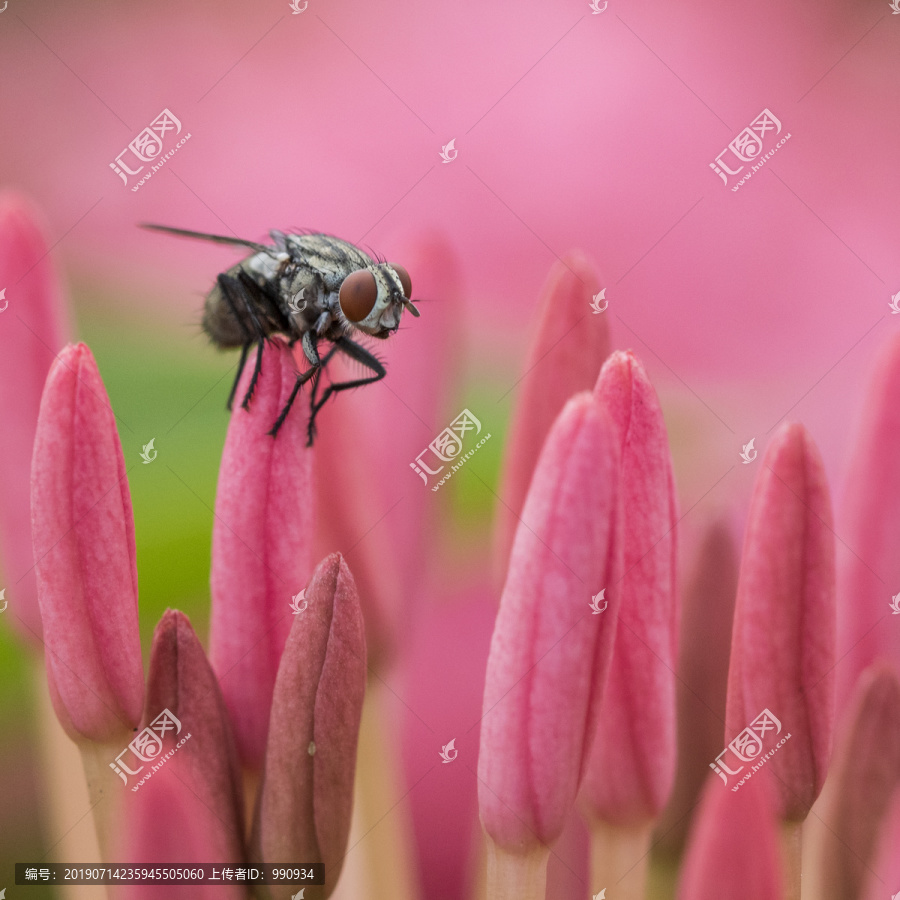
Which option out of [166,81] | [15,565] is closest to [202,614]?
[15,565]

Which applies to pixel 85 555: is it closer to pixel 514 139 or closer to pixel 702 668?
pixel 702 668

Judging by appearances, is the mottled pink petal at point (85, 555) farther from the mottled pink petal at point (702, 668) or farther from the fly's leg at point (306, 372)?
the mottled pink petal at point (702, 668)

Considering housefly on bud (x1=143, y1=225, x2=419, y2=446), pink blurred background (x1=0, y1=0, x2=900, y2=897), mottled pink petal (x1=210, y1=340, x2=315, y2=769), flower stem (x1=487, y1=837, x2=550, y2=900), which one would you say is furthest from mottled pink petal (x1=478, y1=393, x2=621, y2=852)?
pink blurred background (x1=0, y1=0, x2=900, y2=897)

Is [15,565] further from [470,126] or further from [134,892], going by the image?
[470,126]

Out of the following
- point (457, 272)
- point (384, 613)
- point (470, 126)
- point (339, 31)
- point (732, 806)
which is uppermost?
point (339, 31)

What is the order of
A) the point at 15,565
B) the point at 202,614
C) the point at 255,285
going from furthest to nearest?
the point at 202,614, the point at 255,285, the point at 15,565

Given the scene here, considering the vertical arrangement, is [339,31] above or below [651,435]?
above
